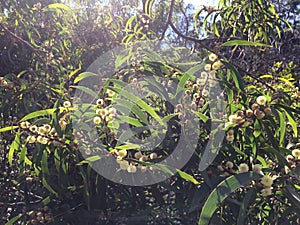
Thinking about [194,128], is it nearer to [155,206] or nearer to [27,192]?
[155,206]

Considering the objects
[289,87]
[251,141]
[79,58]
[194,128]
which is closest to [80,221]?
[194,128]

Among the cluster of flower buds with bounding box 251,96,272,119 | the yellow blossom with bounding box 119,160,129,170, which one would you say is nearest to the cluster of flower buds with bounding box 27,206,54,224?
the yellow blossom with bounding box 119,160,129,170

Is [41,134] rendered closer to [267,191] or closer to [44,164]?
[44,164]

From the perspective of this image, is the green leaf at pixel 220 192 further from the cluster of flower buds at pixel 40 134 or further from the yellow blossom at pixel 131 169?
the cluster of flower buds at pixel 40 134

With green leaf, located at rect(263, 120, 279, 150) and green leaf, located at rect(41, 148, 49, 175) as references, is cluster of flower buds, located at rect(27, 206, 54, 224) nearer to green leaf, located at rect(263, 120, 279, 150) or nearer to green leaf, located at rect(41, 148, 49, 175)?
green leaf, located at rect(41, 148, 49, 175)

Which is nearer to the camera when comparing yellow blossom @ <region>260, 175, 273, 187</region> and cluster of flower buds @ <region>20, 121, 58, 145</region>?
yellow blossom @ <region>260, 175, 273, 187</region>

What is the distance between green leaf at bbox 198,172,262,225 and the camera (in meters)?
0.81

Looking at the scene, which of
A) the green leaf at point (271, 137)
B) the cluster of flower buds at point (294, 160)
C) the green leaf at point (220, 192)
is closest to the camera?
the green leaf at point (220, 192)

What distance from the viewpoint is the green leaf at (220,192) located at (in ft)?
2.65

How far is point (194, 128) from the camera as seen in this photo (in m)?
1.10

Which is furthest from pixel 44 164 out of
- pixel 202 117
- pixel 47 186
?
pixel 202 117

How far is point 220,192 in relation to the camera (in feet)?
2.71

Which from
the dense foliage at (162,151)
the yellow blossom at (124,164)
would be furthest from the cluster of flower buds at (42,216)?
the yellow blossom at (124,164)

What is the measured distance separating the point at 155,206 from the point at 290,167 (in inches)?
16.7
